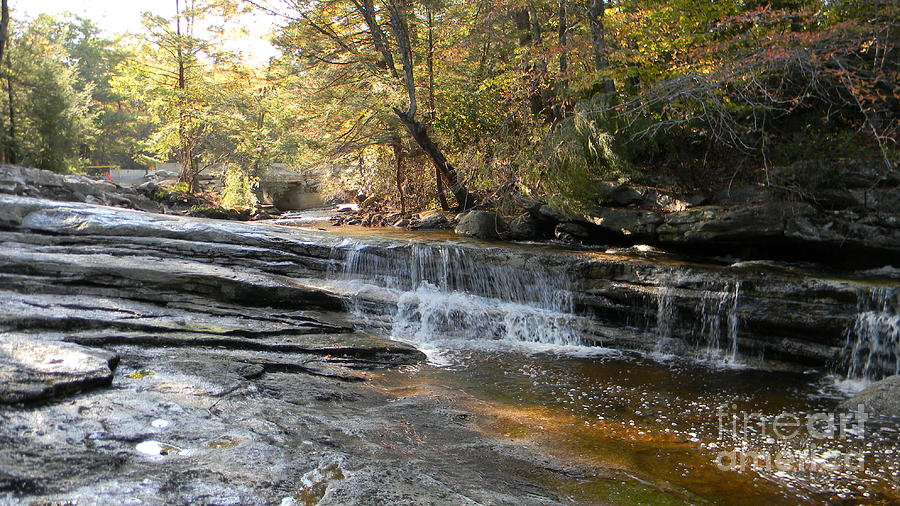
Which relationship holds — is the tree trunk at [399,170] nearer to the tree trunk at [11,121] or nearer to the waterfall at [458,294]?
the waterfall at [458,294]

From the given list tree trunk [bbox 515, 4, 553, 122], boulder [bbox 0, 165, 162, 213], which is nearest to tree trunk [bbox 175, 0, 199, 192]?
boulder [bbox 0, 165, 162, 213]

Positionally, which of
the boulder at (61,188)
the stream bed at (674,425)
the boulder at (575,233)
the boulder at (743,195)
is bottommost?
the stream bed at (674,425)

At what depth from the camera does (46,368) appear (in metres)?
4.01

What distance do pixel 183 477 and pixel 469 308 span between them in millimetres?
6188

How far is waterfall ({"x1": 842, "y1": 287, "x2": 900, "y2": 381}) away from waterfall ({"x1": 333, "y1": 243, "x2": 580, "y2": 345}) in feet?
11.1

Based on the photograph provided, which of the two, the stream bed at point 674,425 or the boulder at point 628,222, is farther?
the boulder at point 628,222

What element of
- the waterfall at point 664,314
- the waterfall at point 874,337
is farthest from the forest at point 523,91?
the waterfall at point 664,314

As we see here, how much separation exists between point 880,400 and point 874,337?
1.76 meters

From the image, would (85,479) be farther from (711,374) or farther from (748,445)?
(711,374)

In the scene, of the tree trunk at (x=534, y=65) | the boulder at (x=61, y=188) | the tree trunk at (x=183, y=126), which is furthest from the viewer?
the tree trunk at (x=183, y=126)

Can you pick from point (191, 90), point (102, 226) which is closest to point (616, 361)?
point (102, 226)

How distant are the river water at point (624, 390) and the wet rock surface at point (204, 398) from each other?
0.55 m

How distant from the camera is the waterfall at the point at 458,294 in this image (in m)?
8.66

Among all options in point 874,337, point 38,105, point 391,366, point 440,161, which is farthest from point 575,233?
point 38,105
